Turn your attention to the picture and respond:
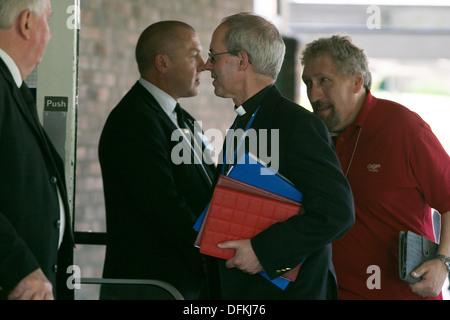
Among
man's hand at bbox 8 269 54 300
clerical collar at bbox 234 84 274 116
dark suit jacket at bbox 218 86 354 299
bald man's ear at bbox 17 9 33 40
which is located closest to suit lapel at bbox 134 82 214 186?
clerical collar at bbox 234 84 274 116

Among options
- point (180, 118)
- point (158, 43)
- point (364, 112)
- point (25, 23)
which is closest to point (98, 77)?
point (158, 43)

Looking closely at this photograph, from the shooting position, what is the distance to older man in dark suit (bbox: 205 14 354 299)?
1683 millimetres

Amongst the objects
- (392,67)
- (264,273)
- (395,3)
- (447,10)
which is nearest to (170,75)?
(264,273)

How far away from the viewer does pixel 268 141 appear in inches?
70.6

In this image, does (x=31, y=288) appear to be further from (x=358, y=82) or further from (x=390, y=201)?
(x=358, y=82)

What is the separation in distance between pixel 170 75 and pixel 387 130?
113 centimetres

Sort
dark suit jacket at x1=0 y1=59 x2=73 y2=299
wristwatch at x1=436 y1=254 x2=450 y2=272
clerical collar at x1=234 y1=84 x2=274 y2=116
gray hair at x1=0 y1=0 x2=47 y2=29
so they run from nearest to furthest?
1. dark suit jacket at x1=0 y1=59 x2=73 y2=299
2. gray hair at x1=0 y1=0 x2=47 y2=29
3. clerical collar at x1=234 y1=84 x2=274 y2=116
4. wristwatch at x1=436 y1=254 x2=450 y2=272

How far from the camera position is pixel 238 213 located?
1688mm

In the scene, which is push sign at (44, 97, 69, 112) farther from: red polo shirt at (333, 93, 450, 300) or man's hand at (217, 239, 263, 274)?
red polo shirt at (333, 93, 450, 300)

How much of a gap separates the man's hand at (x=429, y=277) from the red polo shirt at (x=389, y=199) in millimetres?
Result: 115

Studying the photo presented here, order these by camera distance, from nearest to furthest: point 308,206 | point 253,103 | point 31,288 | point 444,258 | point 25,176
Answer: point 31,288 < point 25,176 < point 308,206 < point 253,103 < point 444,258

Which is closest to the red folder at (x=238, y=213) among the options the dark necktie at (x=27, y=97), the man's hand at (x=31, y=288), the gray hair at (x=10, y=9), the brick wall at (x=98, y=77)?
the man's hand at (x=31, y=288)

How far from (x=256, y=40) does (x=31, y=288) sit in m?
1.03

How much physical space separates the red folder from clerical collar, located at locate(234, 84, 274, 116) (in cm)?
35
